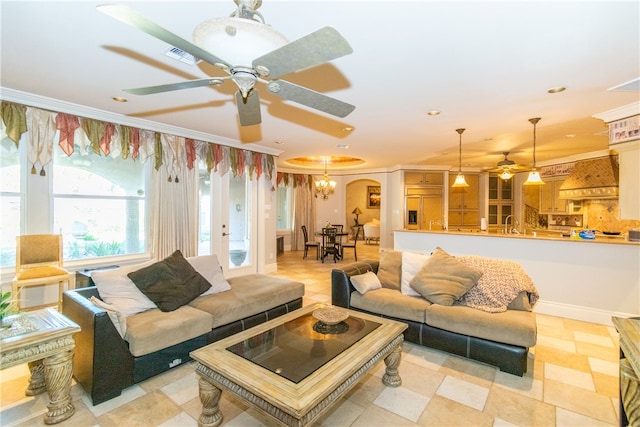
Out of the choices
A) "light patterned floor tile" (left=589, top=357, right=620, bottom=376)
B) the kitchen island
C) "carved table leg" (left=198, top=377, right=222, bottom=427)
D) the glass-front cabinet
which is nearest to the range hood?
the glass-front cabinet

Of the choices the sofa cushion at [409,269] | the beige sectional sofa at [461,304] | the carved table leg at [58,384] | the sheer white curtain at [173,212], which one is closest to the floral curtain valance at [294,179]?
the sheer white curtain at [173,212]

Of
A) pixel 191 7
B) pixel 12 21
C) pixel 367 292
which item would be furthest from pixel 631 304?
pixel 12 21

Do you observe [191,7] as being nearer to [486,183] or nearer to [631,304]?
[631,304]

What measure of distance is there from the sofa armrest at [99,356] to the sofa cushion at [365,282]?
2.12m

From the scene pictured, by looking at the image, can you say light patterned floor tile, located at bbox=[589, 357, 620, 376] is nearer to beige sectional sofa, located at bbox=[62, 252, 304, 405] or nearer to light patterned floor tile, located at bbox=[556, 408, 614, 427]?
light patterned floor tile, located at bbox=[556, 408, 614, 427]

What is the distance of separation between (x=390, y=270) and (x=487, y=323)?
120cm

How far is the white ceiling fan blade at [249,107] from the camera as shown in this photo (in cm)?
191

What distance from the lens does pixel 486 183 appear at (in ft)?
28.0

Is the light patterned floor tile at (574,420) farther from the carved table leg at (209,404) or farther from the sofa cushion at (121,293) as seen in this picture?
the sofa cushion at (121,293)

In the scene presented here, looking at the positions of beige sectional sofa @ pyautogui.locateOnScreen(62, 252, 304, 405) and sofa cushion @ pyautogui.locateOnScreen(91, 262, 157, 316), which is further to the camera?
sofa cushion @ pyautogui.locateOnScreen(91, 262, 157, 316)

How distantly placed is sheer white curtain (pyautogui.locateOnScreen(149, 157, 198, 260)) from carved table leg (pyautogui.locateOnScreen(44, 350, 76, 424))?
265 cm

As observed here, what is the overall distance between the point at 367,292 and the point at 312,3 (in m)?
2.66

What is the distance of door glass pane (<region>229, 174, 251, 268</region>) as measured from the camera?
217 inches

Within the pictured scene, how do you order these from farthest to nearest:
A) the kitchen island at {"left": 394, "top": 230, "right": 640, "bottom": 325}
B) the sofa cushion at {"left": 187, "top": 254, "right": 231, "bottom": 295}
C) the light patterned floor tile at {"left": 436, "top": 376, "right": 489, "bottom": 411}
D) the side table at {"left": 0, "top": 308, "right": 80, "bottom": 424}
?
the kitchen island at {"left": 394, "top": 230, "right": 640, "bottom": 325} → the sofa cushion at {"left": 187, "top": 254, "right": 231, "bottom": 295} → the light patterned floor tile at {"left": 436, "top": 376, "right": 489, "bottom": 411} → the side table at {"left": 0, "top": 308, "right": 80, "bottom": 424}
